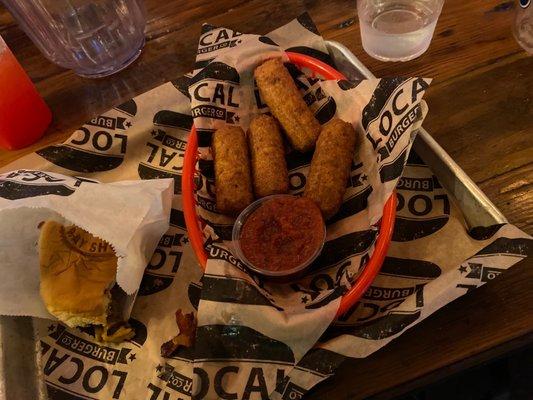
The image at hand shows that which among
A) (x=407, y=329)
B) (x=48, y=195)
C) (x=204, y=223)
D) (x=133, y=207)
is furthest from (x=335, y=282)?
(x=48, y=195)

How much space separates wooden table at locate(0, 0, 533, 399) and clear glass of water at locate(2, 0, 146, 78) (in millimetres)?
39

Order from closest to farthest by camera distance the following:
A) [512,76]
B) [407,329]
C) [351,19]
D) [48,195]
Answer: [407,329] → [48,195] → [512,76] → [351,19]

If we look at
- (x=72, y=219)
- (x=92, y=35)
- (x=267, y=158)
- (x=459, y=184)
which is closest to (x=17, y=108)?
(x=92, y=35)

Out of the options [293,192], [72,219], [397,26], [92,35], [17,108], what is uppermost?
[92,35]

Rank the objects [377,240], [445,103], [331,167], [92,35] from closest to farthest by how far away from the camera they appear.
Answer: [377,240] → [331,167] → [445,103] → [92,35]

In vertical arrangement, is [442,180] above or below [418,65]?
below

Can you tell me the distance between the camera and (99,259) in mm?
1009

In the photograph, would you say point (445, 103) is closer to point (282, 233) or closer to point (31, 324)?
point (282, 233)

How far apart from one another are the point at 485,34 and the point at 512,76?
0.15 m

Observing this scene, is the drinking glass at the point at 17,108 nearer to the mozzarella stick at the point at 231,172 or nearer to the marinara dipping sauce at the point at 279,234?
the mozzarella stick at the point at 231,172

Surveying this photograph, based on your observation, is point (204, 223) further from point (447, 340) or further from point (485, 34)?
point (485, 34)

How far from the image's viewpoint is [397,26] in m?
1.20

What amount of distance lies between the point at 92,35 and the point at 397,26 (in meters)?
0.77

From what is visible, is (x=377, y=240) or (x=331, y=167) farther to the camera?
(x=331, y=167)
